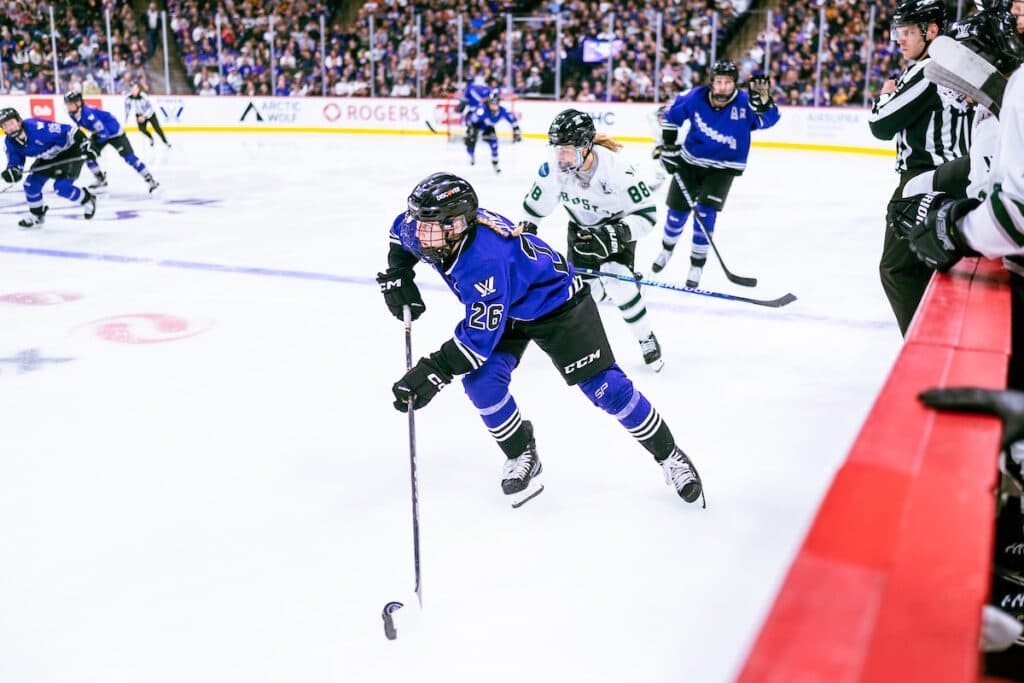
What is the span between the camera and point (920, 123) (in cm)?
309

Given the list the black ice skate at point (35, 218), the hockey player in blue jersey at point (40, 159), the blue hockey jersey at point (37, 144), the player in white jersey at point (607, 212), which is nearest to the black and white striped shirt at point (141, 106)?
the hockey player in blue jersey at point (40, 159)

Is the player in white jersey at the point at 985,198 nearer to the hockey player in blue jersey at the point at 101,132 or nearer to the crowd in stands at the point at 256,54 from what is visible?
the hockey player in blue jersey at the point at 101,132

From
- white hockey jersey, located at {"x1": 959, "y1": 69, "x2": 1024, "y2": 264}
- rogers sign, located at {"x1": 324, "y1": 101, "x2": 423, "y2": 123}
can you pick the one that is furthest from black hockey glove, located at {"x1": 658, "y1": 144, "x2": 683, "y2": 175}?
rogers sign, located at {"x1": 324, "y1": 101, "x2": 423, "y2": 123}

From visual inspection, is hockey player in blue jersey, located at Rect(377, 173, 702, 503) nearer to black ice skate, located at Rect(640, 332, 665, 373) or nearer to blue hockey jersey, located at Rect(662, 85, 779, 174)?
black ice skate, located at Rect(640, 332, 665, 373)

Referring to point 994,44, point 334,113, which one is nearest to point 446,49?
point 334,113

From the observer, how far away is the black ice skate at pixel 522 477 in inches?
99.5

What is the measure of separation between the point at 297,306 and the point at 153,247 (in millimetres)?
2092

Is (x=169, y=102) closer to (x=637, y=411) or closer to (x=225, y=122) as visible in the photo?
(x=225, y=122)

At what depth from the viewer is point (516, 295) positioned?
2.30 m

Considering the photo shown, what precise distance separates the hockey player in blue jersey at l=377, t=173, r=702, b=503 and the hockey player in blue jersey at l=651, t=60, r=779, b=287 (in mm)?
2792

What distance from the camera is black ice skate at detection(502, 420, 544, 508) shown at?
8.29 feet

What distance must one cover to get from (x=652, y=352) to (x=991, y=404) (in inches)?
106

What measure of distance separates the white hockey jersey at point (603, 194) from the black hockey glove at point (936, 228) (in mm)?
1699

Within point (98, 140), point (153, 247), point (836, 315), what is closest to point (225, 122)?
point (98, 140)
